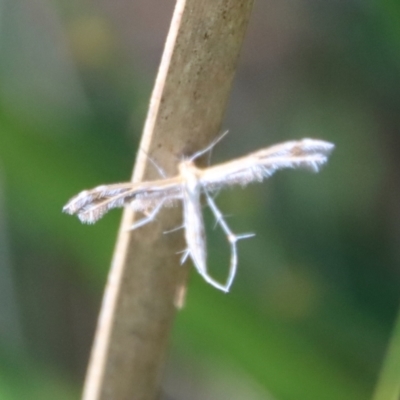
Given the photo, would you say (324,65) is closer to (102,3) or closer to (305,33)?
(305,33)

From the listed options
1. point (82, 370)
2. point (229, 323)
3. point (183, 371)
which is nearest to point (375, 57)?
point (229, 323)

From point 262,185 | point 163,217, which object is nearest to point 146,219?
point 163,217

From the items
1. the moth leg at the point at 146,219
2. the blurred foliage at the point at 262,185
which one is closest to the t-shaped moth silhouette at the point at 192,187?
the moth leg at the point at 146,219

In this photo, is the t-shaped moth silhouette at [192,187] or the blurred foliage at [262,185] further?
the blurred foliage at [262,185]

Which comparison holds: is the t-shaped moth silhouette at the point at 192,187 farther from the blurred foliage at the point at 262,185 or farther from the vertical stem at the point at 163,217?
the blurred foliage at the point at 262,185

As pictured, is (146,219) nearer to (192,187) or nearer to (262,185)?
(192,187)

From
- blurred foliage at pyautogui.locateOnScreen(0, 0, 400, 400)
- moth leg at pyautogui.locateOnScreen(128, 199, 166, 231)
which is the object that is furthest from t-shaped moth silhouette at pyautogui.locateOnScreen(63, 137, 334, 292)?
blurred foliage at pyautogui.locateOnScreen(0, 0, 400, 400)
